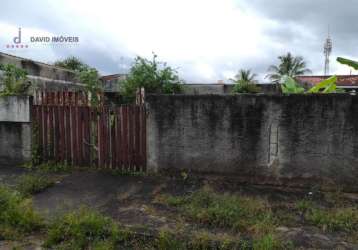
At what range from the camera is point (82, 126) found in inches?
203

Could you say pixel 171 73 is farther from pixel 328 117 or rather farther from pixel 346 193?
pixel 346 193

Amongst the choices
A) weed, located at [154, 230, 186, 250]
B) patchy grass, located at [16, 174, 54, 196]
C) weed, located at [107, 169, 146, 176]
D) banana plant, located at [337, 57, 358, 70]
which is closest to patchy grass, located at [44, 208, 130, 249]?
weed, located at [154, 230, 186, 250]

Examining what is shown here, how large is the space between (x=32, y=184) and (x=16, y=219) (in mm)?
1091

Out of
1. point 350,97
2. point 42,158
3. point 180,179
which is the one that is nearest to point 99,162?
point 42,158

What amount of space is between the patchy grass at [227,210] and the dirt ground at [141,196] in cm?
15

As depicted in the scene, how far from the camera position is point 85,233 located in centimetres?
292

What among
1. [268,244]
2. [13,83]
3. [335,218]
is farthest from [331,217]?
[13,83]

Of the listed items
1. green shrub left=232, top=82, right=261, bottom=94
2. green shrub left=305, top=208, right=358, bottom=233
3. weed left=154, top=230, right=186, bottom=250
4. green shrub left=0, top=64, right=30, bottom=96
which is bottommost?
weed left=154, top=230, right=186, bottom=250

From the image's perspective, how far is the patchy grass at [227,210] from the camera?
303 cm

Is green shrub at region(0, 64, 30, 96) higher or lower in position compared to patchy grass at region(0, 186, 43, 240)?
higher

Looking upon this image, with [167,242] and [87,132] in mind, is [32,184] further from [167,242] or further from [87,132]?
[167,242]

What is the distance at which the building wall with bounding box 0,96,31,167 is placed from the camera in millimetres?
5328

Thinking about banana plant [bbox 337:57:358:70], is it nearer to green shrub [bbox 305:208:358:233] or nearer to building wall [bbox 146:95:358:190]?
building wall [bbox 146:95:358:190]

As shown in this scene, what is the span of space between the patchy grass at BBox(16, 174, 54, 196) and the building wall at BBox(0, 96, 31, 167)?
99 cm
